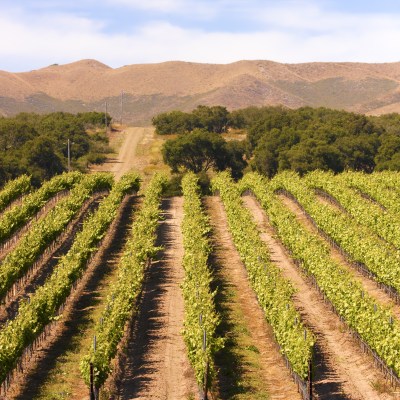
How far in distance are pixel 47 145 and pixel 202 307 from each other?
77158mm

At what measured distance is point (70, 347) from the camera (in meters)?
34.4

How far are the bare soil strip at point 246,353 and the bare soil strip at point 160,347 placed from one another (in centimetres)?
176

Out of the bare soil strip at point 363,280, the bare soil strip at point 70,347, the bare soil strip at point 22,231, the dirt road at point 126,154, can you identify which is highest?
the dirt road at point 126,154

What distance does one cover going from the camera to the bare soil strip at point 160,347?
29375 millimetres

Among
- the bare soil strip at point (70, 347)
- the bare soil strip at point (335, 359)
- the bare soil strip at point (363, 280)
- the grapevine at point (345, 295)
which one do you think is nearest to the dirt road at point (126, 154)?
the bare soil strip at point (363, 280)

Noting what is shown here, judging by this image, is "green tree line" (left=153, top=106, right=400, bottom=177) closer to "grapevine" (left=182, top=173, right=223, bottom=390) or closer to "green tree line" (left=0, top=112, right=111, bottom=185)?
"green tree line" (left=0, top=112, right=111, bottom=185)

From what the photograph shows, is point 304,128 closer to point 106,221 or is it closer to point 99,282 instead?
point 106,221

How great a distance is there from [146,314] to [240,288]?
734cm

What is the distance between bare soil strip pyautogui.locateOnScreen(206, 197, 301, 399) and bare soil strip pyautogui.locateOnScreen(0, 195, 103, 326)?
11274 millimetres

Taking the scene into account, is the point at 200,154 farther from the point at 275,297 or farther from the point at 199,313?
the point at 199,313

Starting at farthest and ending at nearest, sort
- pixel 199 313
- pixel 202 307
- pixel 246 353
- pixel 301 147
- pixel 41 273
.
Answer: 1. pixel 301 147
2. pixel 41 273
3. pixel 246 353
4. pixel 202 307
5. pixel 199 313

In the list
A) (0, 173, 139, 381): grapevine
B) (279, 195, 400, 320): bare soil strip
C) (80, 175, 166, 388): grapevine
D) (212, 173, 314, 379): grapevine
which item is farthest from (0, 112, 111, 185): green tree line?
(212, 173, 314, 379): grapevine

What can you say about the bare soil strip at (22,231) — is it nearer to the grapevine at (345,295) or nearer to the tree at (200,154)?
the grapevine at (345,295)

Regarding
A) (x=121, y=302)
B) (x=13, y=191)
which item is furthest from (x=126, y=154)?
(x=121, y=302)
